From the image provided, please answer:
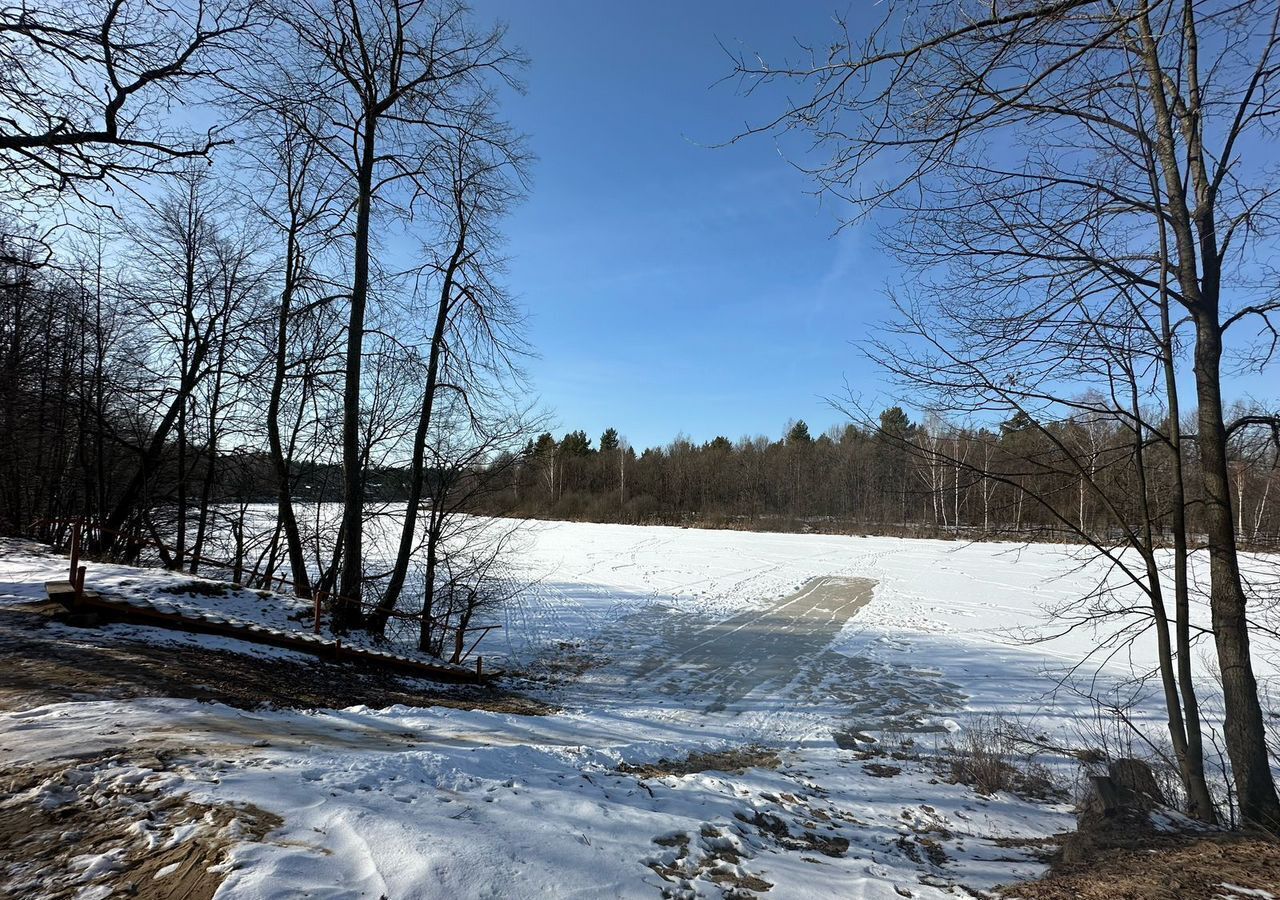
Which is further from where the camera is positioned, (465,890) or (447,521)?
(447,521)

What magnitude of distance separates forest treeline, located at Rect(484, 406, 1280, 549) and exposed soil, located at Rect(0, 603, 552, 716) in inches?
254

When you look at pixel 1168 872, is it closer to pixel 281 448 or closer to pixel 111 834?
pixel 111 834

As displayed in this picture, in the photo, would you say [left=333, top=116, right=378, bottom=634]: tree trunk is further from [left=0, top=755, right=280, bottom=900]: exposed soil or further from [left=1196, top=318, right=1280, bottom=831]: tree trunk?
[left=1196, top=318, right=1280, bottom=831]: tree trunk

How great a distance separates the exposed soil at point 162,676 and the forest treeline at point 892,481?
6451 millimetres

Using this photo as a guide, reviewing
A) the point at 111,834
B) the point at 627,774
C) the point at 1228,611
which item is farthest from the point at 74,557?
the point at 1228,611

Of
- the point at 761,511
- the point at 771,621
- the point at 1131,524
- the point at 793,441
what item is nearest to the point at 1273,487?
the point at 1131,524

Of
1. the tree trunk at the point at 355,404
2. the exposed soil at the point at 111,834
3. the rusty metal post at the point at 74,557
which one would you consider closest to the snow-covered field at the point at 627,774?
the exposed soil at the point at 111,834

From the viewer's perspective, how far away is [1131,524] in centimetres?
676

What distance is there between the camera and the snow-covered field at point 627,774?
10.1 feet

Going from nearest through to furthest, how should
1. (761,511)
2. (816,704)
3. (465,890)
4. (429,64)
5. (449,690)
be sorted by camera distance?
(465,890), (449,690), (816,704), (429,64), (761,511)

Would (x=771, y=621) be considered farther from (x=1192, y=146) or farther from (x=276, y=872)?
(x=276, y=872)

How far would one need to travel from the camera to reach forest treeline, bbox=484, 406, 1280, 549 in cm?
615

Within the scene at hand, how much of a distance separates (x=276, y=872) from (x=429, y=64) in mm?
13708

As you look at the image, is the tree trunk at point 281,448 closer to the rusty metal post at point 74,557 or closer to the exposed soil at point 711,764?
the rusty metal post at point 74,557
